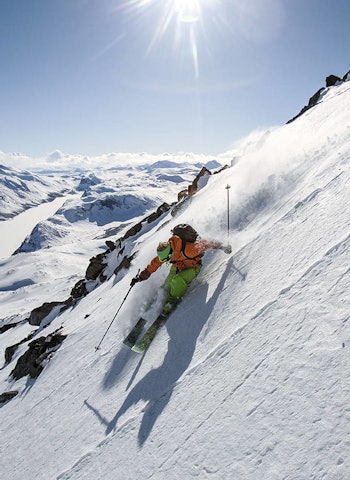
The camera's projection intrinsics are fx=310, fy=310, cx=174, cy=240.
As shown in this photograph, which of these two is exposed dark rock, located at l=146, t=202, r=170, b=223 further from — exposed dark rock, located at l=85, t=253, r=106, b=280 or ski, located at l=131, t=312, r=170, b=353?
ski, located at l=131, t=312, r=170, b=353

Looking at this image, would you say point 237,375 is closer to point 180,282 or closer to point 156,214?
point 180,282

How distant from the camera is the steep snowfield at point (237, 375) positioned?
11.4 feet

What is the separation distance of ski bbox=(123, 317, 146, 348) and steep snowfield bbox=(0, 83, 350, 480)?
1.26 feet

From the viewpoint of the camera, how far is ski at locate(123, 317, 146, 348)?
7816 millimetres

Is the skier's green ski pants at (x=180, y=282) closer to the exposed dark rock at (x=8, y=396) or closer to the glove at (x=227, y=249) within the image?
the glove at (x=227, y=249)

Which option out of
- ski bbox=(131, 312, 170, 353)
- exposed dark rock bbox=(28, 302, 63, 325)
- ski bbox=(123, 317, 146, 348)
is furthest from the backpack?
exposed dark rock bbox=(28, 302, 63, 325)

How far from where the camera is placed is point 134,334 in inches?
313

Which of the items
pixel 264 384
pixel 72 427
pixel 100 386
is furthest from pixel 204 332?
pixel 72 427

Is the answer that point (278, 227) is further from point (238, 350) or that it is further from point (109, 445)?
point (109, 445)

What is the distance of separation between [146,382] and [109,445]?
119cm

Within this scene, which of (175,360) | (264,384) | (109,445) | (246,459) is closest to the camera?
(246,459)

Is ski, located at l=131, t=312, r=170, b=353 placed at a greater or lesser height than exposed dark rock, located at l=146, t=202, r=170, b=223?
lesser

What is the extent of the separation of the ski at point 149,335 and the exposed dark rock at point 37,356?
596 cm

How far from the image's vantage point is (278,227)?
739cm
